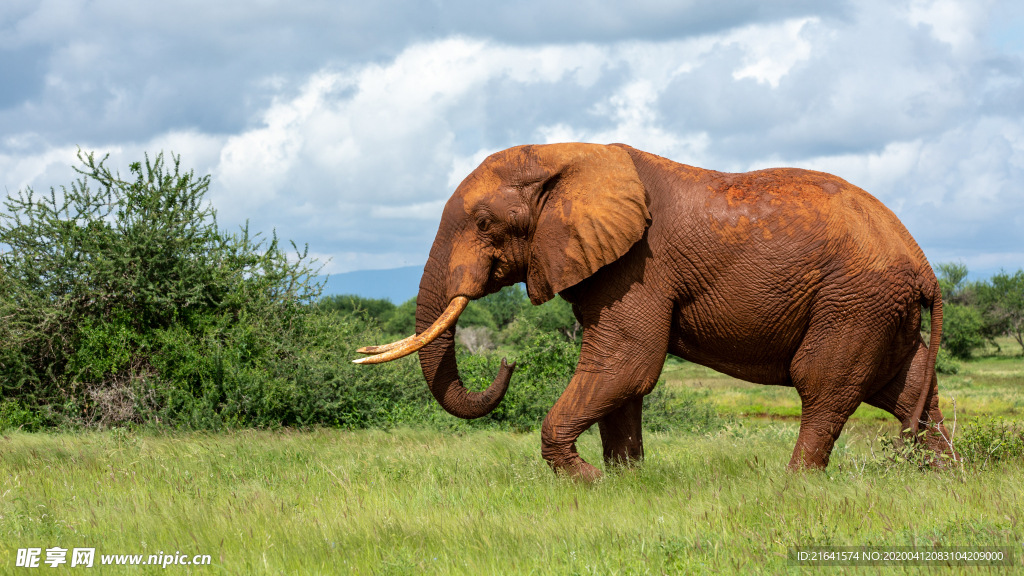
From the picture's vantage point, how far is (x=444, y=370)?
24.1 ft

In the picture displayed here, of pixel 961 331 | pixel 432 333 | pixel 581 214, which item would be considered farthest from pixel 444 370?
pixel 961 331

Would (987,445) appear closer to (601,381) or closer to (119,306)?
(601,381)

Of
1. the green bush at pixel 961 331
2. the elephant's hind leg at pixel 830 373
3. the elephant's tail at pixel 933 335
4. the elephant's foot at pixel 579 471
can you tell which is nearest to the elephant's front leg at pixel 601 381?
the elephant's foot at pixel 579 471

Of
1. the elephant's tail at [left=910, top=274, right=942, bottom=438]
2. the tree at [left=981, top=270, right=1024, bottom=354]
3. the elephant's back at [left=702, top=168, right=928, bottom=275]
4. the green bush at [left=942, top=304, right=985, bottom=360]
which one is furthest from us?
the tree at [left=981, top=270, right=1024, bottom=354]

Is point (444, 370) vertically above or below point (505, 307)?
below

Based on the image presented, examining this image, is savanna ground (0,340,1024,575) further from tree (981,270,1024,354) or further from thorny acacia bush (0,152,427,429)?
tree (981,270,1024,354)

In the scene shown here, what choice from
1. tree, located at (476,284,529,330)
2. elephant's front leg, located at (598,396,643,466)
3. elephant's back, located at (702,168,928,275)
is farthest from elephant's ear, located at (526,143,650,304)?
tree, located at (476,284,529,330)

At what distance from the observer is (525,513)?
5906 mm

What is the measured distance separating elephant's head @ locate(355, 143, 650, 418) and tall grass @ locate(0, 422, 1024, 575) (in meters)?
1.24

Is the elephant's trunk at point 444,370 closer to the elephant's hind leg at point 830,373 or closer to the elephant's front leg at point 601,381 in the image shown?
the elephant's front leg at point 601,381

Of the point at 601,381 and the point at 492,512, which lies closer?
the point at 492,512

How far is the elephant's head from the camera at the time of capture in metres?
6.55

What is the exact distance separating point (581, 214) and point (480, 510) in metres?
2.46

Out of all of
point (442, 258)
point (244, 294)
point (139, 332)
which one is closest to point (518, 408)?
point (244, 294)
